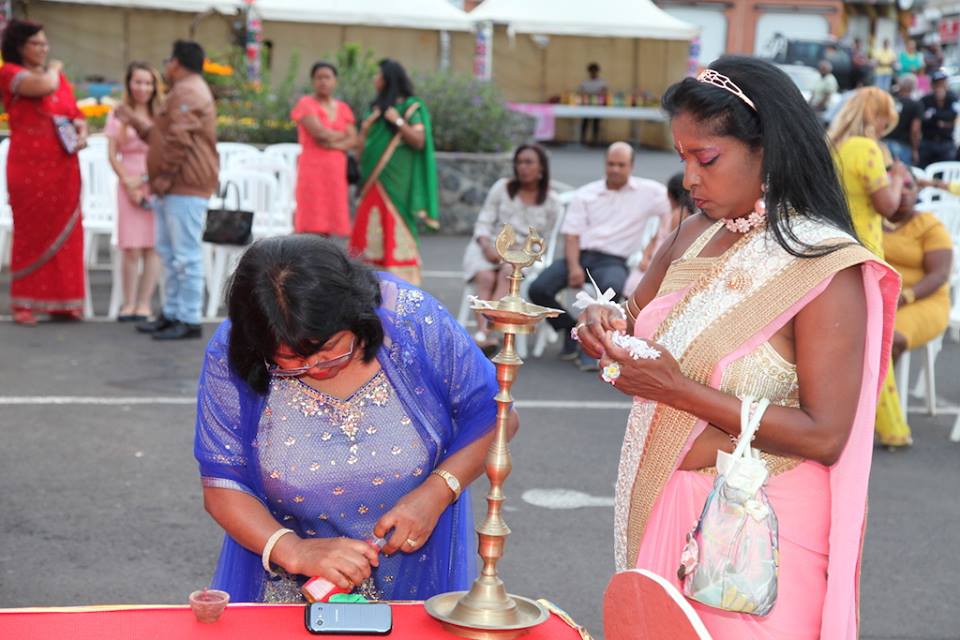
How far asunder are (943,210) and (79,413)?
20.7ft

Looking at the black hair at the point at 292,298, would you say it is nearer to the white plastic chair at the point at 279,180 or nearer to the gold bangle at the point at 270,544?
the gold bangle at the point at 270,544

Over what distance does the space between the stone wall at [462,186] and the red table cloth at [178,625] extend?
→ 1090cm

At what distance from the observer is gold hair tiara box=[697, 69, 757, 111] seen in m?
2.21

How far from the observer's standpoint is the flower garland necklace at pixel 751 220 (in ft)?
7.48

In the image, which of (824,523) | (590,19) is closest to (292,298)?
(824,523)

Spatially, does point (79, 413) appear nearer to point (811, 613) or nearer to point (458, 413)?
point (458, 413)

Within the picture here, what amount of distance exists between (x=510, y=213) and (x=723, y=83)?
235 inches

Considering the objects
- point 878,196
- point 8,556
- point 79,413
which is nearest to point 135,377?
point 79,413

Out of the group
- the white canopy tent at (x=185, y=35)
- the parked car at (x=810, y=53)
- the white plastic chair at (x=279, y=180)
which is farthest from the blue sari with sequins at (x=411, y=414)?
the parked car at (x=810, y=53)

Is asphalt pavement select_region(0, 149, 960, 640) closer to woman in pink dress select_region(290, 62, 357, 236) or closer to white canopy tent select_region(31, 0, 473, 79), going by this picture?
woman in pink dress select_region(290, 62, 357, 236)

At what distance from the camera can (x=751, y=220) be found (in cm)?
232

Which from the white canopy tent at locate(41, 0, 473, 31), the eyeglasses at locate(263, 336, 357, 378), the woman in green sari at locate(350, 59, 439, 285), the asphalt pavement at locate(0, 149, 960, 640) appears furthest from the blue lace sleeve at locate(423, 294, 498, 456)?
the white canopy tent at locate(41, 0, 473, 31)

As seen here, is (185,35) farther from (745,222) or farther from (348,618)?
(348,618)

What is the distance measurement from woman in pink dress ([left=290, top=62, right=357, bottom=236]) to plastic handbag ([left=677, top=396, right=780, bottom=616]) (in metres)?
7.78
